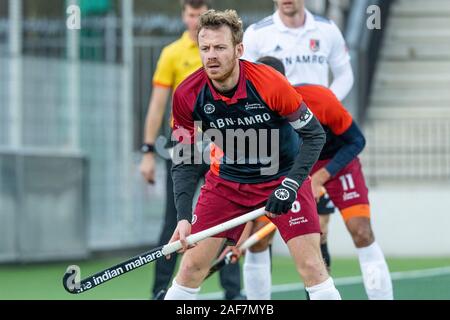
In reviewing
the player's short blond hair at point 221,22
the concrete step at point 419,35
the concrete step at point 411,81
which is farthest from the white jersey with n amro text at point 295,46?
the concrete step at point 419,35

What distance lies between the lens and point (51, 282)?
11023mm

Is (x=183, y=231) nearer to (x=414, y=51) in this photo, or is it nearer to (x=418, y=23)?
(x=414, y=51)

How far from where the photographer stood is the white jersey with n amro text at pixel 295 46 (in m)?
8.18

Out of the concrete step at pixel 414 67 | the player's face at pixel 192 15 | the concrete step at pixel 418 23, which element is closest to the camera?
the player's face at pixel 192 15

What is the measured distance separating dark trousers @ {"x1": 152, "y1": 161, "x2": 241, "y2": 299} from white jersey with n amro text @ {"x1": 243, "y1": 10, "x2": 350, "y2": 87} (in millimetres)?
1017

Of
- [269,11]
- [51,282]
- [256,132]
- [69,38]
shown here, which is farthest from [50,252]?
[256,132]

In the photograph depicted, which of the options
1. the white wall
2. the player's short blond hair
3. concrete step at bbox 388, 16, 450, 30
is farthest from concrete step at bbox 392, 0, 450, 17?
the player's short blond hair

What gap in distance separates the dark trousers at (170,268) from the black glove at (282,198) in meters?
2.13

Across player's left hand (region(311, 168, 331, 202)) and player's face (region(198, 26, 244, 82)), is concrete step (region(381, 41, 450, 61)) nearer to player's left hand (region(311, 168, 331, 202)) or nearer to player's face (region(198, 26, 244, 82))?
player's left hand (region(311, 168, 331, 202))

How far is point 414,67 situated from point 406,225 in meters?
3.37

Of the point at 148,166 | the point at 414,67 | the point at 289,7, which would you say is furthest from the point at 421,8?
the point at 289,7

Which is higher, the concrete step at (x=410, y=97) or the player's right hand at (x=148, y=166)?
the concrete step at (x=410, y=97)

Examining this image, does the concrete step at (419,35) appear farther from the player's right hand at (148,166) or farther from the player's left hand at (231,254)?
the player's left hand at (231,254)

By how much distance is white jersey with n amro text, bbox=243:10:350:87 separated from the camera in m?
8.18
